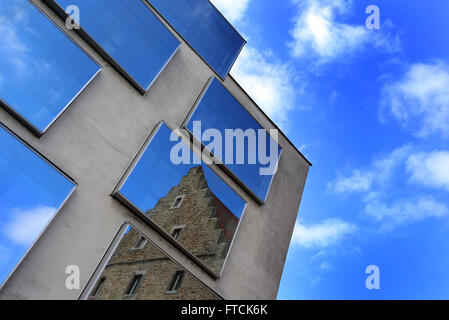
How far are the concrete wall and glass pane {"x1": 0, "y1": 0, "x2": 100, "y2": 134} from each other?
34 cm

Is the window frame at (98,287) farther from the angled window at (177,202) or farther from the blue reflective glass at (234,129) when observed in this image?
the blue reflective glass at (234,129)

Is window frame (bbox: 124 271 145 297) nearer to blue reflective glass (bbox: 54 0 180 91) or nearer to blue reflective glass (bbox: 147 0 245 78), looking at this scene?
blue reflective glass (bbox: 54 0 180 91)

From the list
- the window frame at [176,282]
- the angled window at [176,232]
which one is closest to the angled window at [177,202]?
the angled window at [176,232]

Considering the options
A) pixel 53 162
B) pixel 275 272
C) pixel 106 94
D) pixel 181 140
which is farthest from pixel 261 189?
pixel 53 162

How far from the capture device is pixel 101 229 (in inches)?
368

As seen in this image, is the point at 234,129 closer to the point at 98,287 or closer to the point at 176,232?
the point at 176,232

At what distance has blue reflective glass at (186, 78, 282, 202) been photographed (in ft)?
44.2

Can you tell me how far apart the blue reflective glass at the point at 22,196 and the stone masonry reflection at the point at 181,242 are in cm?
180

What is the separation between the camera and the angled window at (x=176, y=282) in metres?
9.92

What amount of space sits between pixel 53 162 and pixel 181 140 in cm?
415

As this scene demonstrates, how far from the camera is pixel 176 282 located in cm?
1016

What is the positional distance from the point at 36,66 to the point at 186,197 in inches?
203

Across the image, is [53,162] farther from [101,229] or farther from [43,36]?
[43,36]

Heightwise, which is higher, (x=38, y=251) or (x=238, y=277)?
(x=238, y=277)
